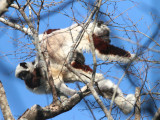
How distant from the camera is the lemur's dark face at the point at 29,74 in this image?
7.91 meters

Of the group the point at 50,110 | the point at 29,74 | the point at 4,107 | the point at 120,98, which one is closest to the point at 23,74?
the point at 29,74

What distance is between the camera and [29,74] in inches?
316

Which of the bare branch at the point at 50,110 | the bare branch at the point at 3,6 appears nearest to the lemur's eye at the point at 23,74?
the bare branch at the point at 50,110

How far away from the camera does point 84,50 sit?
772 cm

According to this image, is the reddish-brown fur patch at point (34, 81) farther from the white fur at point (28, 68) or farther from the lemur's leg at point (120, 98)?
the lemur's leg at point (120, 98)

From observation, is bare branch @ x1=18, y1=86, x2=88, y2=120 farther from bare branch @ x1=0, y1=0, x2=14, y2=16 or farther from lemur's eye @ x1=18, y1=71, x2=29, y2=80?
lemur's eye @ x1=18, y1=71, x2=29, y2=80

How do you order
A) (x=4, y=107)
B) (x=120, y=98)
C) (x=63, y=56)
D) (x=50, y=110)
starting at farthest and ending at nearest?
1. (x=63, y=56)
2. (x=120, y=98)
3. (x=50, y=110)
4. (x=4, y=107)

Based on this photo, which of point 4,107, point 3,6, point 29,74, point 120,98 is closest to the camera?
point 3,6

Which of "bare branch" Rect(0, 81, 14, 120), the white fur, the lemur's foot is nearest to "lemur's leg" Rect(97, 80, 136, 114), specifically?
the lemur's foot

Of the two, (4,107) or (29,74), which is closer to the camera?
(4,107)

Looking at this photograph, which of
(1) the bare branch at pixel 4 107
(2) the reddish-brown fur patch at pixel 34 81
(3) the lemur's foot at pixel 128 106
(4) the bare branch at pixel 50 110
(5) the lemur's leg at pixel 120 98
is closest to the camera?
(1) the bare branch at pixel 4 107

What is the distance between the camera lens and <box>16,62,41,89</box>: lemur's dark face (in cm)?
791

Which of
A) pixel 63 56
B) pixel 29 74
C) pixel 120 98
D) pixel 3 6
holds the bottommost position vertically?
pixel 120 98

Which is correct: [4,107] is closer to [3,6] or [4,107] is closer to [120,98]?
[3,6]
